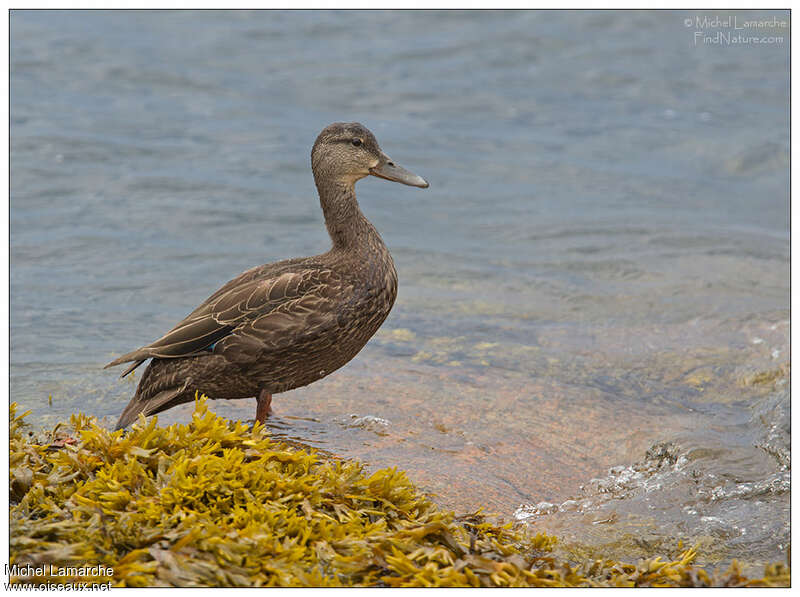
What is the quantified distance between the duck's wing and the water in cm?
67

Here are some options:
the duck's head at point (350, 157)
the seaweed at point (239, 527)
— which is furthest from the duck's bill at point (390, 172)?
the seaweed at point (239, 527)

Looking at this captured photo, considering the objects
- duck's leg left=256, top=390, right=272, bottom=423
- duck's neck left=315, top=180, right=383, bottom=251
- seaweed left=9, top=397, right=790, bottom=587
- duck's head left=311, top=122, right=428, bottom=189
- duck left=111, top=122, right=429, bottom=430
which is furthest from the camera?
duck's head left=311, top=122, right=428, bottom=189

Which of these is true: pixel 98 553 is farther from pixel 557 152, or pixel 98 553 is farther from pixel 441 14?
pixel 441 14

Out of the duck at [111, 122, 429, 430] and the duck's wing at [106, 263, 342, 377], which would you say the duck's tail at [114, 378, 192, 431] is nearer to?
the duck at [111, 122, 429, 430]

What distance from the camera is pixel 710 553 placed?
16.1 feet

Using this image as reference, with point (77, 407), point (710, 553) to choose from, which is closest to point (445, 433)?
point (710, 553)

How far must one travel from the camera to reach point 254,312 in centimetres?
600

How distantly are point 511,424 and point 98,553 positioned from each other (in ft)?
11.5

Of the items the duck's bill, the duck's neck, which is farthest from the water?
the duck's bill

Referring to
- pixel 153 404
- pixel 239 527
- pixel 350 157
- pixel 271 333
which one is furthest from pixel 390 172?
pixel 239 527

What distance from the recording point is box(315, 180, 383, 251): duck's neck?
6.32 metres

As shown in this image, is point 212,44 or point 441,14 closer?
point 212,44

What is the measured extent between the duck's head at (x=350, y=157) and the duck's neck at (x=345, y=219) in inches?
2.4

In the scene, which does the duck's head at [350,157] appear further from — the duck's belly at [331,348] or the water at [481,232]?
the water at [481,232]
